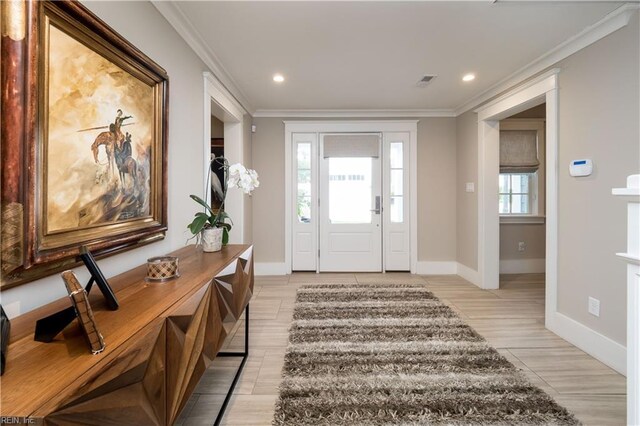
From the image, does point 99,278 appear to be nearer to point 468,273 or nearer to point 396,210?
point 396,210

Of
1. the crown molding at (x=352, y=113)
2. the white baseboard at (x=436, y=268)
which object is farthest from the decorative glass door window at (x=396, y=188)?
the white baseboard at (x=436, y=268)

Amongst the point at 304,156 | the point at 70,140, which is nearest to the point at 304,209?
the point at 304,156

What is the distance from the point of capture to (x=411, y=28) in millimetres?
2266

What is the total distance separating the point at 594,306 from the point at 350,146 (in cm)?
336

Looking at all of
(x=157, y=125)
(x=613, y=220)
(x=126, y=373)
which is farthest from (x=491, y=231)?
(x=126, y=373)

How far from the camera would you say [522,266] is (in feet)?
15.5

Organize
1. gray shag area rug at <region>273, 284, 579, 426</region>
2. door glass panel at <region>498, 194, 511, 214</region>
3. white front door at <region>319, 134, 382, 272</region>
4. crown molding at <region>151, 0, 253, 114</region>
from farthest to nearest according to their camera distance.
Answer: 1. door glass panel at <region>498, 194, 511, 214</region>
2. white front door at <region>319, 134, 382, 272</region>
3. crown molding at <region>151, 0, 253, 114</region>
4. gray shag area rug at <region>273, 284, 579, 426</region>

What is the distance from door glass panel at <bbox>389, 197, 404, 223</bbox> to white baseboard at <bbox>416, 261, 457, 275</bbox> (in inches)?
30.4

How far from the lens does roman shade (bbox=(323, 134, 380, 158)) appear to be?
15.2 ft

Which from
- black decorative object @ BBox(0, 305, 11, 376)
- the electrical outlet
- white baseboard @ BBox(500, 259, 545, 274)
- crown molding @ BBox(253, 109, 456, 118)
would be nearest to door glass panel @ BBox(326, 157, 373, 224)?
crown molding @ BBox(253, 109, 456, 118)

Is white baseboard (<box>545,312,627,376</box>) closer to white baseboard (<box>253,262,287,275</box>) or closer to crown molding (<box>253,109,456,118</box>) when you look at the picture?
crown molding (<box>253,109,456,118</box>)

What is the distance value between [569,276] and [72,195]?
345 centimetres

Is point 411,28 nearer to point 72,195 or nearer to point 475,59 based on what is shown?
point 475,59

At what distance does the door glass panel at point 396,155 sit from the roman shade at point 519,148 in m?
1.64
